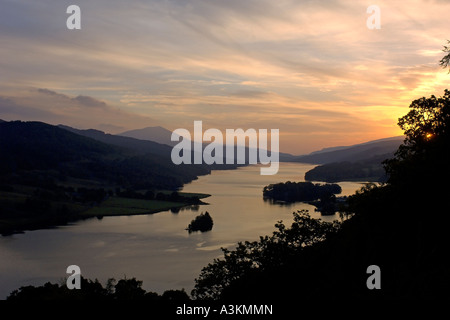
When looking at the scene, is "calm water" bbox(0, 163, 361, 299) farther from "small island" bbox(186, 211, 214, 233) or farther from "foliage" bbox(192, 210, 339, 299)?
"foliage" bbox(192, 210, 339, 299)

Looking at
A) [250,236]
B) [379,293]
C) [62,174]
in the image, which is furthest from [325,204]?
[62,174]

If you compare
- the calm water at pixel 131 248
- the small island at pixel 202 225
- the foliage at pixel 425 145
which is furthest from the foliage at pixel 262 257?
the small island at pixel 202 225

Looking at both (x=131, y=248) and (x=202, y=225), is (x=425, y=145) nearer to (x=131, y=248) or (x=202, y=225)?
(x=131, y=248)

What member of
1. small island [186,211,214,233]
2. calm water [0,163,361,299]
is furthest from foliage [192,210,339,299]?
small island [186,211,214,233]

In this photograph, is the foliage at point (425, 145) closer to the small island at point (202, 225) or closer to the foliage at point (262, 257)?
the foliage at point (262, 257)

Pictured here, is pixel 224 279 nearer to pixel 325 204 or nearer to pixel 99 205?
pixel 325 204

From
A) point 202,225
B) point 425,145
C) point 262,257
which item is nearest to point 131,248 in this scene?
point 202,225
